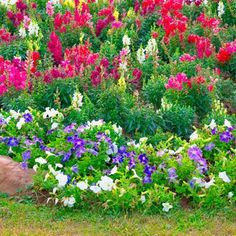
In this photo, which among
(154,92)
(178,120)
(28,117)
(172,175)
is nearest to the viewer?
(172,175)

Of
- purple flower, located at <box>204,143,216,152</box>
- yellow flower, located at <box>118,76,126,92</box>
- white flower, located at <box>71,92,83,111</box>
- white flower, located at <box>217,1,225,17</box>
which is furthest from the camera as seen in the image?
white flower, located at <box>217,1,225,17</box>

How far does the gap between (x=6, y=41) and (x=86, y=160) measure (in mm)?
3814

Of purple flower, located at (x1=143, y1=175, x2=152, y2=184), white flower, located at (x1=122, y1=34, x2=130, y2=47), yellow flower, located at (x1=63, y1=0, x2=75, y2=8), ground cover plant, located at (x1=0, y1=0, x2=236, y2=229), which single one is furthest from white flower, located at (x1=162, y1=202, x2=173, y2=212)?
yellow flower, located at (x1=63, y1=0, x2=75, y2=8)

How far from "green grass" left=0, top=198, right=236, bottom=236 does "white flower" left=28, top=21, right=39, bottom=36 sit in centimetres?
430

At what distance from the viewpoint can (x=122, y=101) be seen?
8742 mm

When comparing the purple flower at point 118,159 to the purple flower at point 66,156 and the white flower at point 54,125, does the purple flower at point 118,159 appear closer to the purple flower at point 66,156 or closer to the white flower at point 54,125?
the purple flower at point 66,156

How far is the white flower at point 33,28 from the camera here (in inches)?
435

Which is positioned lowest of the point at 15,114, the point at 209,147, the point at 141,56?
the point at 209,147

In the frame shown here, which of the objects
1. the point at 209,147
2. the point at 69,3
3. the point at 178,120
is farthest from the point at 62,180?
the point at 69,3

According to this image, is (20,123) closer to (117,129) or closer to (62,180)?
(117,129)

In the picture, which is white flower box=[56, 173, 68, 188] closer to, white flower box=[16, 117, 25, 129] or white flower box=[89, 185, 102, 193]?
white flower box=[89, 185, 102, 193]

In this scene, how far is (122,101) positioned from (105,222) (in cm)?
213

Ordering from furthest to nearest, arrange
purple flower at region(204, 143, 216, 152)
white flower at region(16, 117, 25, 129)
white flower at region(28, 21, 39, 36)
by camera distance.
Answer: white flower at region(28, 21, 39, 36) < white flower at region(16, 117, 25, 129) < purple flower at region(204, 143, 216, 152)

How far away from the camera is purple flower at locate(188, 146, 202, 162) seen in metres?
7.62
